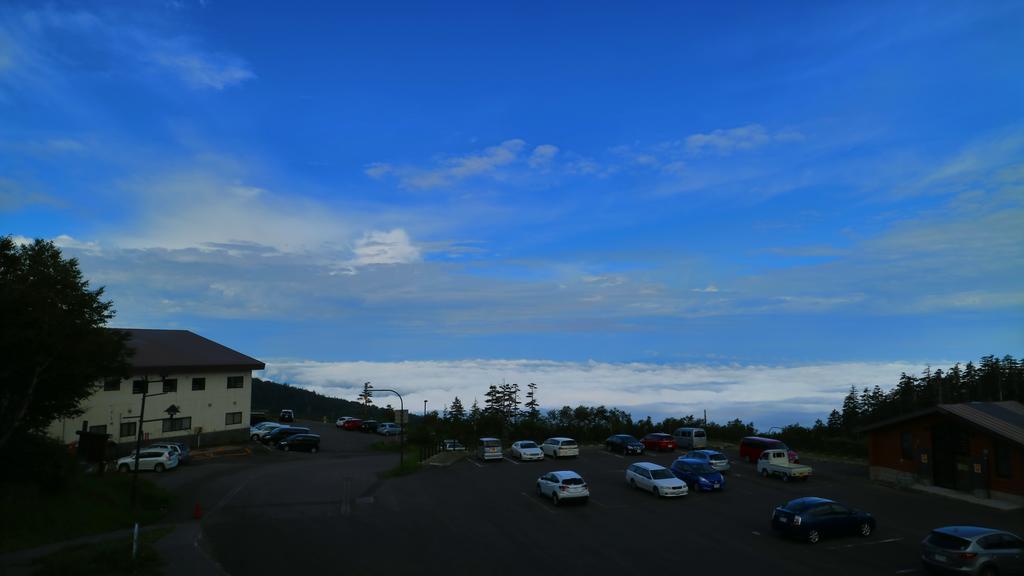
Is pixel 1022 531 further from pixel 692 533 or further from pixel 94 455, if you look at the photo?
pixel 94 455

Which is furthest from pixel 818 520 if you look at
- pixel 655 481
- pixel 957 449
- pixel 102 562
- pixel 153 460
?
pixel 153 460

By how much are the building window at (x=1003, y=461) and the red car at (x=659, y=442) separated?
954 inches

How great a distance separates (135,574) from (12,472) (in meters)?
13.8

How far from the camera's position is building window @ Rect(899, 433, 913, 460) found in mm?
34031

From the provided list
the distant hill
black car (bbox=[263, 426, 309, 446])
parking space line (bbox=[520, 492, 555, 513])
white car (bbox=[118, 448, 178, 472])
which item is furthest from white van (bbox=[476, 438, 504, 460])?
the distant hill

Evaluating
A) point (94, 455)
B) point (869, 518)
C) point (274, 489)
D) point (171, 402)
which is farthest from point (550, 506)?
point (171, 402)

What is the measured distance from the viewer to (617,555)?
68.0 feet

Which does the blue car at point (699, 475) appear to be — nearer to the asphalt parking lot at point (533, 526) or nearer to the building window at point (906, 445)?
the asphalt parking lot at point (533, 526)

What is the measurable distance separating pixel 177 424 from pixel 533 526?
39.3 m

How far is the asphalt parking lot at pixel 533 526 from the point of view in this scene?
1998 centimetres

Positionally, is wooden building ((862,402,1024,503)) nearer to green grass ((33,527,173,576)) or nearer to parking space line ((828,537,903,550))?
parking space line ((828,537,903,550))

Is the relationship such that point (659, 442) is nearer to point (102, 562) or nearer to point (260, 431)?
point (260, 431)

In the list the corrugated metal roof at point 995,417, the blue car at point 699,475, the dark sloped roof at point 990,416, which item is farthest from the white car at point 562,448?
the corrugated metal roof at point 995,417

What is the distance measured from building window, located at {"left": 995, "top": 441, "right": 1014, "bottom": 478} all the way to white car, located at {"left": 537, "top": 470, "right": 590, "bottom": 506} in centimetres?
2027
